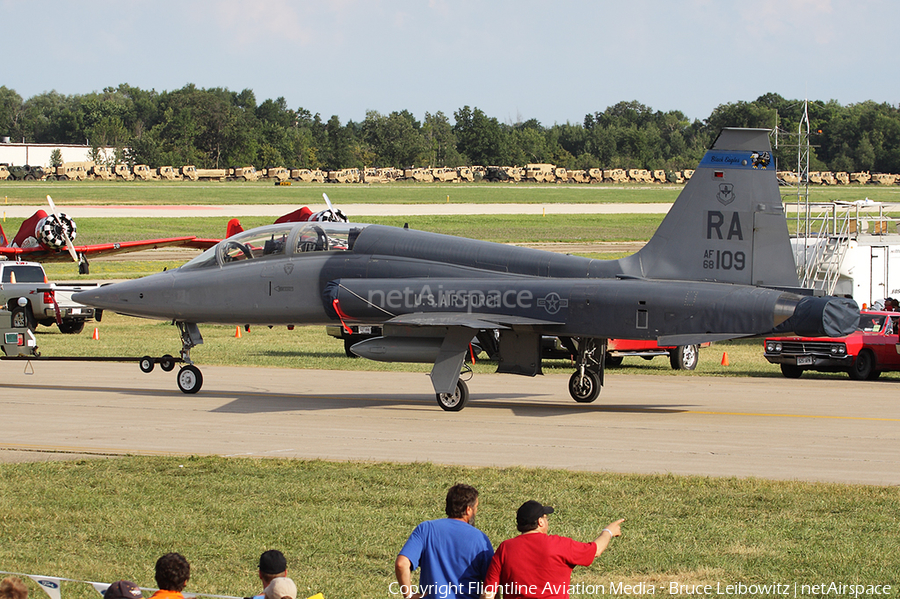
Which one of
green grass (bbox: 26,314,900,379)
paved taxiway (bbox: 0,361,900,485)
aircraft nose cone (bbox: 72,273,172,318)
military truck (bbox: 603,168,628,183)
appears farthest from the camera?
military truck (bbox: 603,168,628,183)

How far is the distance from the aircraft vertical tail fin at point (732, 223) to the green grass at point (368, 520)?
5.29m

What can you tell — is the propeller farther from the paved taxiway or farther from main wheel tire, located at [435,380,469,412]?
main wheel tire, located at [435,380,469,412]

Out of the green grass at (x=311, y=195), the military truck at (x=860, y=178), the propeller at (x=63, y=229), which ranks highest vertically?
the military truck at (x=860, y=178)

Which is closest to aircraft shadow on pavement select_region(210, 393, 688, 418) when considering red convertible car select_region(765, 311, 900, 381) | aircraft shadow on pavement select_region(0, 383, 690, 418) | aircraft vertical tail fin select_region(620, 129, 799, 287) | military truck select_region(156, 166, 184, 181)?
aircraft shadow on pavement select_region(0, 383, 690, 418)

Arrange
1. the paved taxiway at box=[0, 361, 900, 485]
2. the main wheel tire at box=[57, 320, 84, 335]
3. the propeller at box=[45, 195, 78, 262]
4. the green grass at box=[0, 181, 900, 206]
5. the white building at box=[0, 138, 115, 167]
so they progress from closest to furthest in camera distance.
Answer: the paved taxiway at box=[0, 361, 900, 485] < the main wheel tire at box=[57, 320, 84, 335] < the propeller at box=[45, 195, 78, 262] < the green grass at box=[0, 181, 900, 206] < the white building at box=[0, 138, 115, 167]

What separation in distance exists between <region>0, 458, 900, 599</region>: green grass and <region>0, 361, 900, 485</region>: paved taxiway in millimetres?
1125

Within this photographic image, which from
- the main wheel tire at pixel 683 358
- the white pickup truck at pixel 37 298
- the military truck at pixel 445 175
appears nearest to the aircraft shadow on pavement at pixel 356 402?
the main wheel tire at pixel 683 358

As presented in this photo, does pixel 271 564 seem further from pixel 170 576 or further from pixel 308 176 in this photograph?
pixel 308 176

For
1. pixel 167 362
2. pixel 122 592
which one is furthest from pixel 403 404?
pixel 122 592

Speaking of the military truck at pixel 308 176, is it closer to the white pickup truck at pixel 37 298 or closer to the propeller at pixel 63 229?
the propeller at pixel 63 229

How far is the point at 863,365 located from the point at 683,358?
406 cm

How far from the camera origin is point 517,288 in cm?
1647

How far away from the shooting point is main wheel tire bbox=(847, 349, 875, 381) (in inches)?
841

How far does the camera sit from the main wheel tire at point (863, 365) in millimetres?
21359
